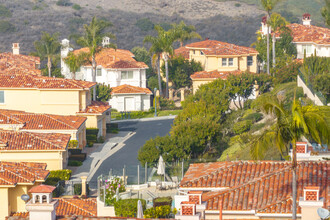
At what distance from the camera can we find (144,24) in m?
154

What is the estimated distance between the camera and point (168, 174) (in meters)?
47.0

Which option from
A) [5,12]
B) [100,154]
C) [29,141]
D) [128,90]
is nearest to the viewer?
[29,141]

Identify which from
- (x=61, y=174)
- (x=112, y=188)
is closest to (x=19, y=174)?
(x=112, y=188)

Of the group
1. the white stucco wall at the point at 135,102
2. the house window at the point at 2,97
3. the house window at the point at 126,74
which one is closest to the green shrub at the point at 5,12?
the house window at the point at 126,74

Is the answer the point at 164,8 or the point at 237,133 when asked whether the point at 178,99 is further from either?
the point at 164,8

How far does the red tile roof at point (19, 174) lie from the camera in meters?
41.3

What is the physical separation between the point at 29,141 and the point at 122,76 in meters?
38.4

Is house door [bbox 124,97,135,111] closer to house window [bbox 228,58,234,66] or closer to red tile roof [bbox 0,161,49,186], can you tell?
house window [bbox 228,58,234,66]

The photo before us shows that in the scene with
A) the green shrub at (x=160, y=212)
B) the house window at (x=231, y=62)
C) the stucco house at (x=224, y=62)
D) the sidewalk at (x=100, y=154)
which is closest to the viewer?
the green shrub at (x=160, y=212)

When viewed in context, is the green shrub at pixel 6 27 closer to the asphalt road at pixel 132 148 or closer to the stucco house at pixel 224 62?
A: the stucco house at pixel 224 62

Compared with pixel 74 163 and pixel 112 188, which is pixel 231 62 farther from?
pixel 112 188

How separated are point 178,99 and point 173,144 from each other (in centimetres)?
4066

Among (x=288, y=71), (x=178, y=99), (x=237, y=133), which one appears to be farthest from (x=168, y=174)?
(x=178, y=99)

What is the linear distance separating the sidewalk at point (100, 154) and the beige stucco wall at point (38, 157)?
1393 mm
